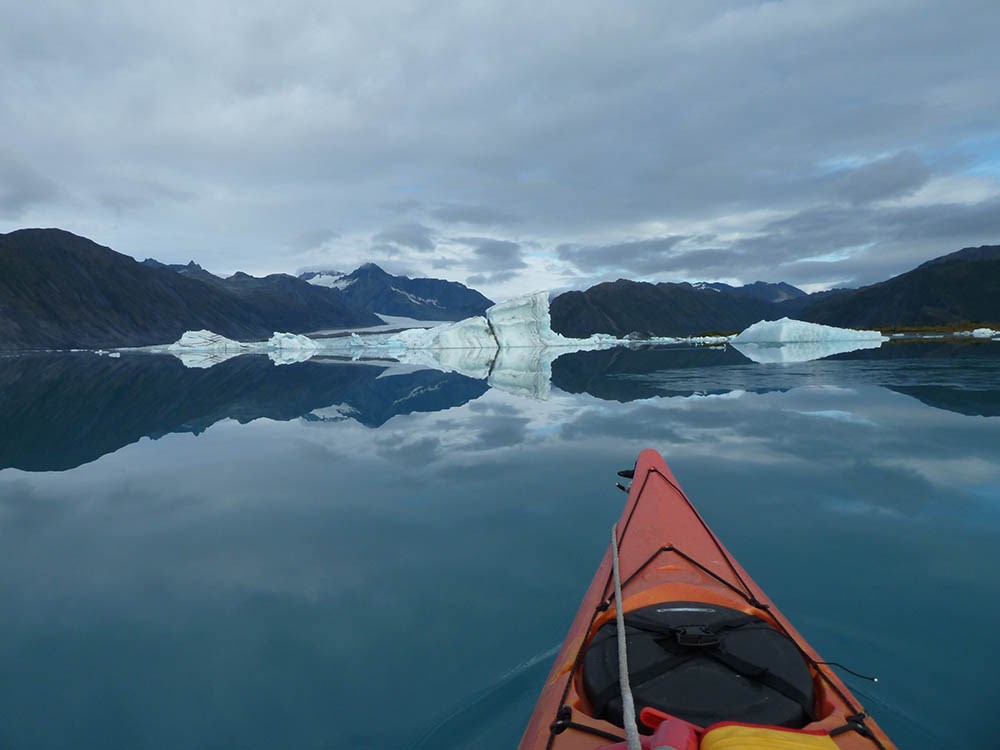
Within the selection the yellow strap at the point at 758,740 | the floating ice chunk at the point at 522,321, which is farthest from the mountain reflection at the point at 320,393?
the floating ice chunk at the point at 522,321

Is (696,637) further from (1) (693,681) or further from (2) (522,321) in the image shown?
(2) (522,321)

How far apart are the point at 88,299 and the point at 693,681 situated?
151206mm

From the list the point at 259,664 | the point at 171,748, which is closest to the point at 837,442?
the point at 259,664

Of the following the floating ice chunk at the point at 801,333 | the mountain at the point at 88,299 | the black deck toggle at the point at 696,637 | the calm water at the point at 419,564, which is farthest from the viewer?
the mountain at the point at 88,299

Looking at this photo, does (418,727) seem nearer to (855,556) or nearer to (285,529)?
(285,529)

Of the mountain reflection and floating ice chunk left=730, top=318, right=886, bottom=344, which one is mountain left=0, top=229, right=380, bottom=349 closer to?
the mountain reflection

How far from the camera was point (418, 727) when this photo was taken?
345 cm

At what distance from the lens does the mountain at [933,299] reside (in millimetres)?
152500

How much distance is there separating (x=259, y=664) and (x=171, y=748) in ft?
2.63

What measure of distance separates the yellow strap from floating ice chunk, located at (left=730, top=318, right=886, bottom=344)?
→ 5562cm

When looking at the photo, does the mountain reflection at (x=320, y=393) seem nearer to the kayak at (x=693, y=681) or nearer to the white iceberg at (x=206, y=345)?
the kayak at (x=693, y=681)

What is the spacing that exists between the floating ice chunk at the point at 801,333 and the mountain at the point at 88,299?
114m

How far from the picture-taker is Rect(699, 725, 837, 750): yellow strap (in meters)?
1.89

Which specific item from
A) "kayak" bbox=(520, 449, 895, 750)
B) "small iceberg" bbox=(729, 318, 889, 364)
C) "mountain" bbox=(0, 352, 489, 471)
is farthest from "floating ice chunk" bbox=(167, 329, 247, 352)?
"kayak" bbox=(520, 449, 895, 750)
